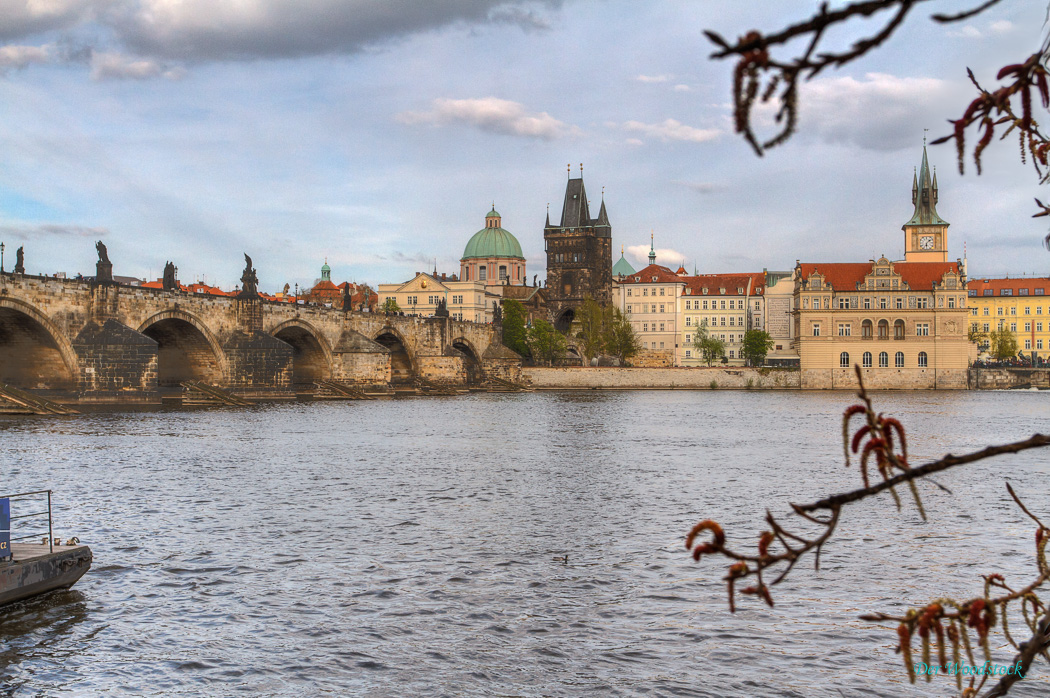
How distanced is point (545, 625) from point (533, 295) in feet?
335

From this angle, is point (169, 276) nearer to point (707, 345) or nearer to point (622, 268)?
point (707, 345)

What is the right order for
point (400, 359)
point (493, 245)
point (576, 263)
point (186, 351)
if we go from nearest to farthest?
point (186, 351), point (400, 359), point (576, 263), point (493, 245)

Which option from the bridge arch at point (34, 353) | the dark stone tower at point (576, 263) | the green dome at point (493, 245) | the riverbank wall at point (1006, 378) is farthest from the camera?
the green dome at point (493, 245)

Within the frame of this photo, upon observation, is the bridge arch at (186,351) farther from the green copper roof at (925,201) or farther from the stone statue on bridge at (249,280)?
the green copper roof at (925,201)

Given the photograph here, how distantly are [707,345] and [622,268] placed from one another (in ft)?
127

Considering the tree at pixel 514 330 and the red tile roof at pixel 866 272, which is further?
the tree at pixel 514 330

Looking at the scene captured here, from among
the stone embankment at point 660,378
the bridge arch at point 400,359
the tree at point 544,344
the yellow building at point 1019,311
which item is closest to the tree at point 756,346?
the stone embankment at point 660,378

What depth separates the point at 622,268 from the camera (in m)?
127

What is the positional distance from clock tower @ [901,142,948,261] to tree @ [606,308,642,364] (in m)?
32.1

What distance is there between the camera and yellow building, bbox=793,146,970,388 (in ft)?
260

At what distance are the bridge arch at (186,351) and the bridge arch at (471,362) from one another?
30957 mm

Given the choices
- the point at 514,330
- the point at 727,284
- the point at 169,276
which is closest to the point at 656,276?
the point at 727,284

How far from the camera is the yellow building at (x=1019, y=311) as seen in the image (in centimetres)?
10338

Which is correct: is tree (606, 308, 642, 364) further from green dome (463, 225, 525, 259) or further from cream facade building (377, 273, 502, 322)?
green dome (463, 225, 525, 259)
